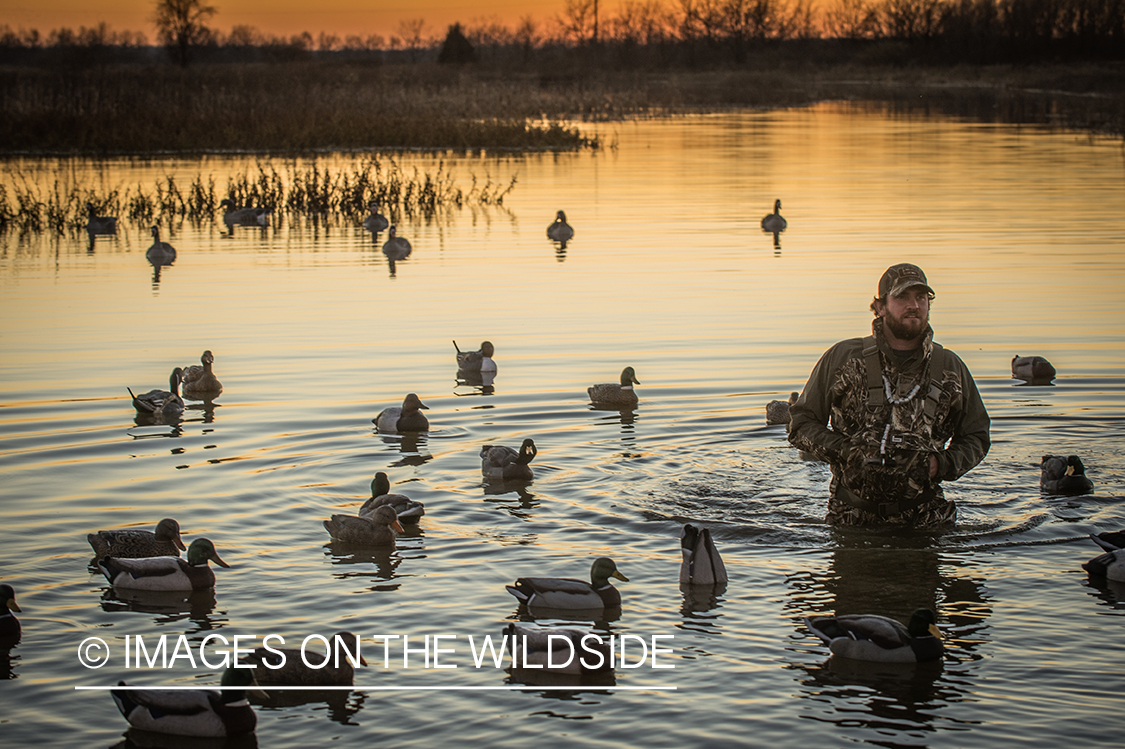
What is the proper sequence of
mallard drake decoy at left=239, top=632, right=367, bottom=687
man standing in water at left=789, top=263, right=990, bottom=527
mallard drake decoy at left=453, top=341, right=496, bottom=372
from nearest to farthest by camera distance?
Answer: 1. mallard drake decoy at left=239, top=632, right=367, bottom=687
2. man standing in water at left=789, top=263, right=990, bottom=527
3. mallard drake decoy at left=453, top=341, right=496, bottom=372

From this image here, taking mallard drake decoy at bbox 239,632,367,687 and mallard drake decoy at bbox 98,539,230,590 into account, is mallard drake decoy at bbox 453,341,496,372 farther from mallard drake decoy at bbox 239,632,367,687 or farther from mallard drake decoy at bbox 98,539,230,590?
mallard drake decoy at bbox 239,632,367,687

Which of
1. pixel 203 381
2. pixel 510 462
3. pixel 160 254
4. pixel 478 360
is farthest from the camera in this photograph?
pixel 160 254

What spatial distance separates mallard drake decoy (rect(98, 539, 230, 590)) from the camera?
337 inches

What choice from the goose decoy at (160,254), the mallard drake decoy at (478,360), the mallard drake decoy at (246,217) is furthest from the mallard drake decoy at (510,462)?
the mallard drake decoy at (246,217)

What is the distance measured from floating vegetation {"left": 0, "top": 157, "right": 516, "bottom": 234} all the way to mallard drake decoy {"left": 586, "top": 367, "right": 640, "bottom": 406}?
18156 millimetres

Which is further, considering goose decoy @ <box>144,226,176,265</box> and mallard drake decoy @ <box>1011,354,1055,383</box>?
goose decoy @ <box>144,226,176,265</box>

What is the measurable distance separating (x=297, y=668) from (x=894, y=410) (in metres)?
4.42

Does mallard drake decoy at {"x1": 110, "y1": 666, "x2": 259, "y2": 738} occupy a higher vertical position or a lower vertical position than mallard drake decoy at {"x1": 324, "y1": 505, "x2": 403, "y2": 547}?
lower

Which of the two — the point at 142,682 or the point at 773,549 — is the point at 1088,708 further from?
the point at 142,682

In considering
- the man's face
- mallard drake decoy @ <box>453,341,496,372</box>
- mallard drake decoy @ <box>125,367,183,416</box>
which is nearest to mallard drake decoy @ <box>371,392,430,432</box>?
mallard drake decoy @ <box>453,341,496,372</box>

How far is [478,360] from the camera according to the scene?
15.1m

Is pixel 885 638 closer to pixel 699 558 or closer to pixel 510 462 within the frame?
pixel 699 558

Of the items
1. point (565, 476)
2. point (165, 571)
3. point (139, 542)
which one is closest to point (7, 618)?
point (165, 571)

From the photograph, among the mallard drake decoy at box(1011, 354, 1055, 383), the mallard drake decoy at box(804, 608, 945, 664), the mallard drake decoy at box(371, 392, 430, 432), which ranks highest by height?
the mallard drake decoy at box(1011, 354, 1055, 383)
